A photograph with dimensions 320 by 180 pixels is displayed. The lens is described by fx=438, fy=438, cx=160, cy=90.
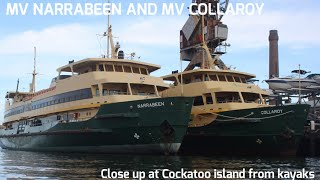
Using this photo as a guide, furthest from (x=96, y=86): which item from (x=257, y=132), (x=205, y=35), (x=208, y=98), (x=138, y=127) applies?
(x=205, y=35)

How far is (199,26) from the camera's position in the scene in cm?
4338

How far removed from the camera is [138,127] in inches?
997

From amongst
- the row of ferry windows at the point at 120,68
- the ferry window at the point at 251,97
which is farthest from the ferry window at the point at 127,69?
the ferry window at the point at 251,97

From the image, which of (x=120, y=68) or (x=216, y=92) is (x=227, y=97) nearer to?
(x=216, y=92)

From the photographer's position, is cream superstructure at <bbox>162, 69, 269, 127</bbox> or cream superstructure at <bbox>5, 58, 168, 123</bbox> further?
cream superstructure at <bbox>162, 69, 269, 127</bbox>

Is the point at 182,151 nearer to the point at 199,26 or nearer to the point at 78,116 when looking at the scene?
the point at 78,116

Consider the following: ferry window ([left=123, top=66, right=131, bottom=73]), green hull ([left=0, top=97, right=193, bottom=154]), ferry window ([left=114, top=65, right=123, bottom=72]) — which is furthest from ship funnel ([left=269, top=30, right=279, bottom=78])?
green hull ([left=0, top=97, right=193, bottom=154])

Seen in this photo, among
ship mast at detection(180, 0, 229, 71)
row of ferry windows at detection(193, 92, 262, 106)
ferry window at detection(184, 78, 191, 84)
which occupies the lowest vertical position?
row of ferry windows at detection(193, 92, 262, 106)

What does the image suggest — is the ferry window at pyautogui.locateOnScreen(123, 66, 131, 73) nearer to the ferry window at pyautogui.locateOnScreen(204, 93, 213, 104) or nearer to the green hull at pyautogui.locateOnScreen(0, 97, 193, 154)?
the green hull at pyautogui.locateOnScreen(0, 97, 193, 154)

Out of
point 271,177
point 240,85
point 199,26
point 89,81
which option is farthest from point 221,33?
point 271,177

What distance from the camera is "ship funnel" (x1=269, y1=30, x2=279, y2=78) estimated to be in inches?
2616

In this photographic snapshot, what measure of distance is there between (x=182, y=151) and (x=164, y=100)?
7.87 m

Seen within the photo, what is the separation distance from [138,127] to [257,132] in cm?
802

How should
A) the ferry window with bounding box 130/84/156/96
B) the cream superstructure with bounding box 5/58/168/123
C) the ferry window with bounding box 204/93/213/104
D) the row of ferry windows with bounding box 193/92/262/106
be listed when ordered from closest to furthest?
1. the cream superstructure with bounding box 5/58/168/123
2. the ferry window with bounding box 130/84/156/96
3. the row of ferry windows with bounding box 193/92/262/106
4. the ferry window with bounding box 204/93/213/104
